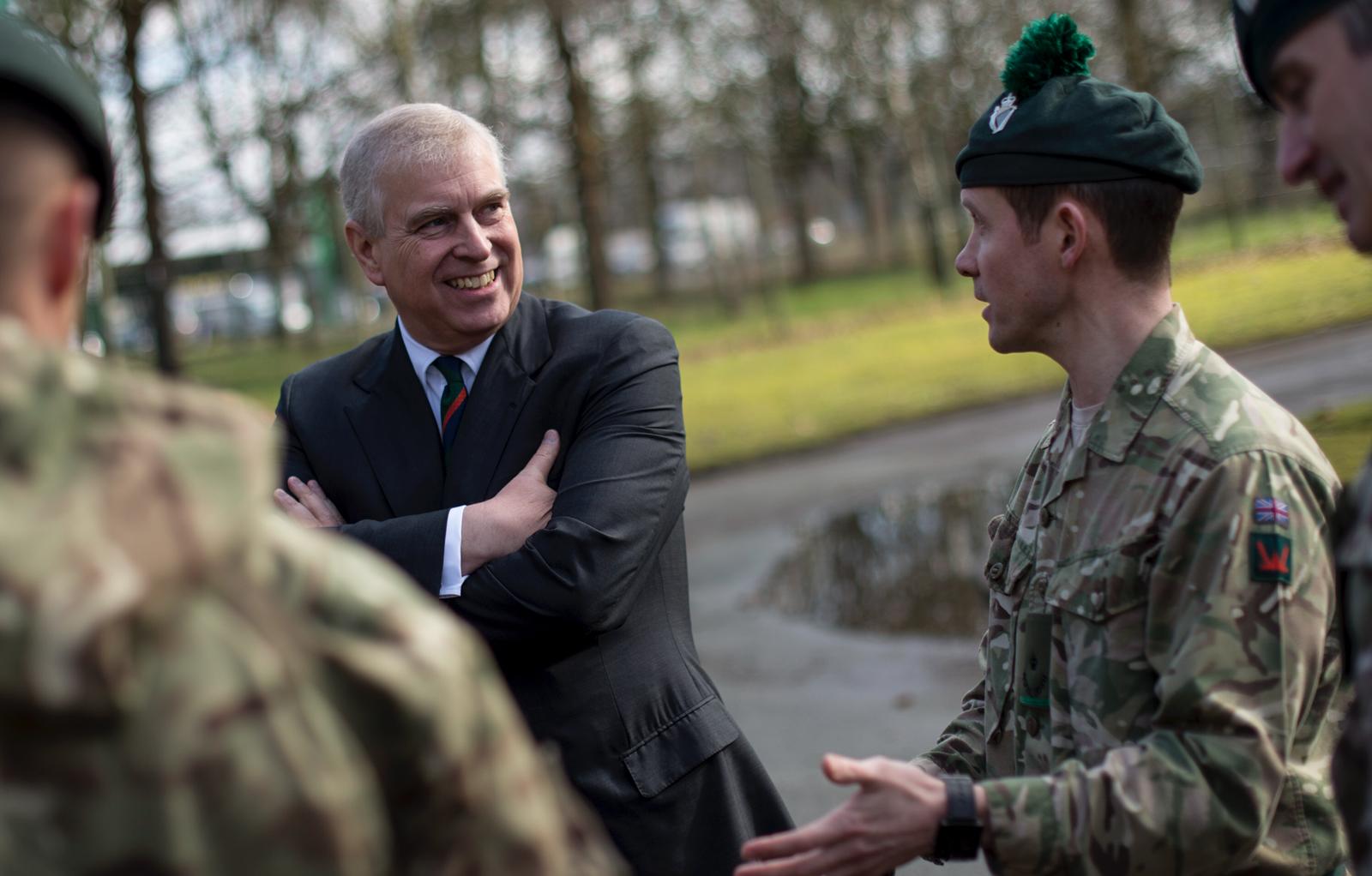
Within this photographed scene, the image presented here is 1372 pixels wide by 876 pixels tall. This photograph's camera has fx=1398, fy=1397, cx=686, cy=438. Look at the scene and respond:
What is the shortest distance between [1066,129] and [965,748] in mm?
1153

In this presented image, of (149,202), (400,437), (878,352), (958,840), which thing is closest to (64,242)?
(958,840)

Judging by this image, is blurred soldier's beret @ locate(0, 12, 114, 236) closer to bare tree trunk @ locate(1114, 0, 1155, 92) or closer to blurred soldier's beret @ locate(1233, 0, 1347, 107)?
blurred soldier's beret @ locate(1233, 0, 1347, 107)

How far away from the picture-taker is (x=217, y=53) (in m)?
21.5

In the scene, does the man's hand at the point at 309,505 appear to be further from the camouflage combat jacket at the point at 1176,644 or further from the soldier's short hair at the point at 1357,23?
the soldier's short hair at the point at 1357,23

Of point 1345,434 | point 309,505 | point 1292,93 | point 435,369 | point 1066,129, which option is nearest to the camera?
point 1292,93

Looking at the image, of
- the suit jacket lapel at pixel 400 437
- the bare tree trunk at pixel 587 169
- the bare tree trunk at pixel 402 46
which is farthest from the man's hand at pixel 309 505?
the bare tree trunk at pixel 402 46

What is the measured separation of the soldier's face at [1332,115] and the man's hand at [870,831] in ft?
3.13

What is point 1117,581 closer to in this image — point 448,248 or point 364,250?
point 448,248

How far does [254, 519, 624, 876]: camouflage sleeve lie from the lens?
121 centimetres

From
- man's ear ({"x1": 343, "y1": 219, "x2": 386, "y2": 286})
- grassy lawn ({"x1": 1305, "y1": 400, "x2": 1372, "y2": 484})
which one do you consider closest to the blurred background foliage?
grassy lawn ({"x1": 1305, "y1": 400, "x2": 1372, "y2": 484})

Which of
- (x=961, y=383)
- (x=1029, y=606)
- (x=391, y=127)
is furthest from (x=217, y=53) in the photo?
(x=1029, y=606)

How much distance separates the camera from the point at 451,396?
3.15 metres

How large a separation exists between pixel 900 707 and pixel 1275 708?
4.66 meters

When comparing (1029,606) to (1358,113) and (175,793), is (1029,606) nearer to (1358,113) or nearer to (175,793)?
(1358,113)
